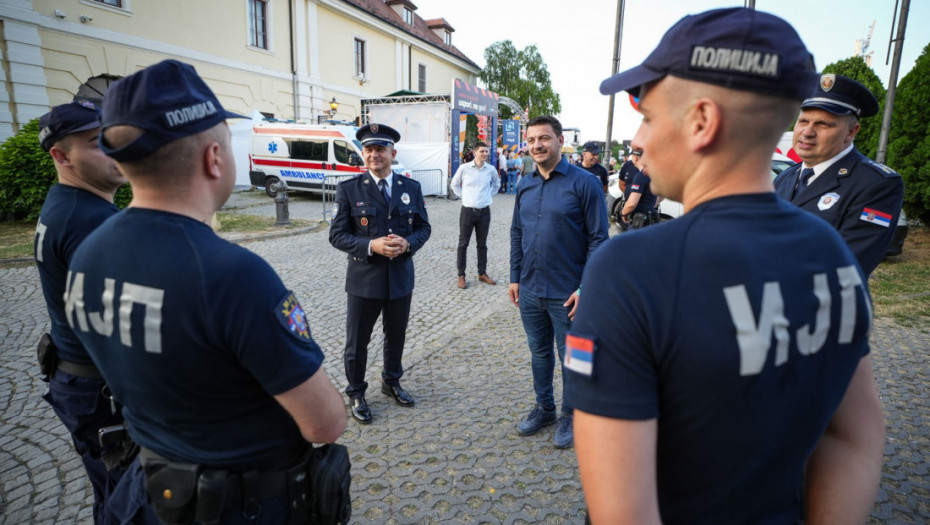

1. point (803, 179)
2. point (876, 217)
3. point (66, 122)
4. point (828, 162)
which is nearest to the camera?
point (66, 122)

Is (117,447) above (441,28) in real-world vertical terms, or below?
below

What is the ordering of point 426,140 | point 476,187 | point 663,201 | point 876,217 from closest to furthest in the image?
1. point 876,217
2. point 476,187
3. point 663,201
4. point 426,140

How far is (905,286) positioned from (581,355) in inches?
359

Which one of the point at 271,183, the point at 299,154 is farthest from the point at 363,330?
the point at 271,183

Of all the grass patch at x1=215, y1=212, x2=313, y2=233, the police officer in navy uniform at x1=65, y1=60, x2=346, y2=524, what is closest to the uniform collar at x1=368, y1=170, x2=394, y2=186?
the police officer in navy uniform at x1=65, y1=60, x2=346, y2=524

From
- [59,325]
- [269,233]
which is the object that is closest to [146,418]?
[59,325]

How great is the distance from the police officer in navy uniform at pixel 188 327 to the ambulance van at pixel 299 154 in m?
14.9

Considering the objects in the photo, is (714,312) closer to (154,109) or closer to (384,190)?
(154,109)

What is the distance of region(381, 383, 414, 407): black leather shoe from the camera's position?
13.0 feet

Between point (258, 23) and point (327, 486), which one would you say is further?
point (258, 23)

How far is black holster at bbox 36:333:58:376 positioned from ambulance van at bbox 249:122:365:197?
1411 cm

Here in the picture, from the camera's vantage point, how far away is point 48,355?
2.14m

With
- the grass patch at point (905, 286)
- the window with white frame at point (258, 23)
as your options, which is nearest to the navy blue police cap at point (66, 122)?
the grass patch at point (905, 286)

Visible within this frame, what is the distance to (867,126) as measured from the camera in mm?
10875
